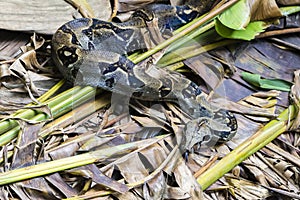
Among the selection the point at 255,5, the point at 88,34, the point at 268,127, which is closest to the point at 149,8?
the point at 88,34

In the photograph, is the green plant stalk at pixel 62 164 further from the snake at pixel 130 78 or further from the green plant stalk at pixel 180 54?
the green plant stalk at pixel 180 54

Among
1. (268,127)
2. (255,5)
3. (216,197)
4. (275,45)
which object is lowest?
(216,197)

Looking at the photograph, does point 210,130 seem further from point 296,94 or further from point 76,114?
point 76,114

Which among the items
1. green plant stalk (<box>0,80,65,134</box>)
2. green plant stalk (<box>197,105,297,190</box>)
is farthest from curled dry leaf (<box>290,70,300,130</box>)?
green plant stalk (<box>0,80,65,134</box>)

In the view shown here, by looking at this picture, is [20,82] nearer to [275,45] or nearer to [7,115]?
[7,115]

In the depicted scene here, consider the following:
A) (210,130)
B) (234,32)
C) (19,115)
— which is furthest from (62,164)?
(234,32)

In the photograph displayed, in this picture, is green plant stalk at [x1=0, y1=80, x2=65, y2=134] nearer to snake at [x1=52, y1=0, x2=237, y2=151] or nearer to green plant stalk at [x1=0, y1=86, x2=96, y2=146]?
green plant stalk at [x1=0, y1=86, x2=96, y2=146]

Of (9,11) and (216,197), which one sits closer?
(216,197)

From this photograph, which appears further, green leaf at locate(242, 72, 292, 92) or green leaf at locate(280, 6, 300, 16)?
green leaf at locate(280, 6, 300, 16)
